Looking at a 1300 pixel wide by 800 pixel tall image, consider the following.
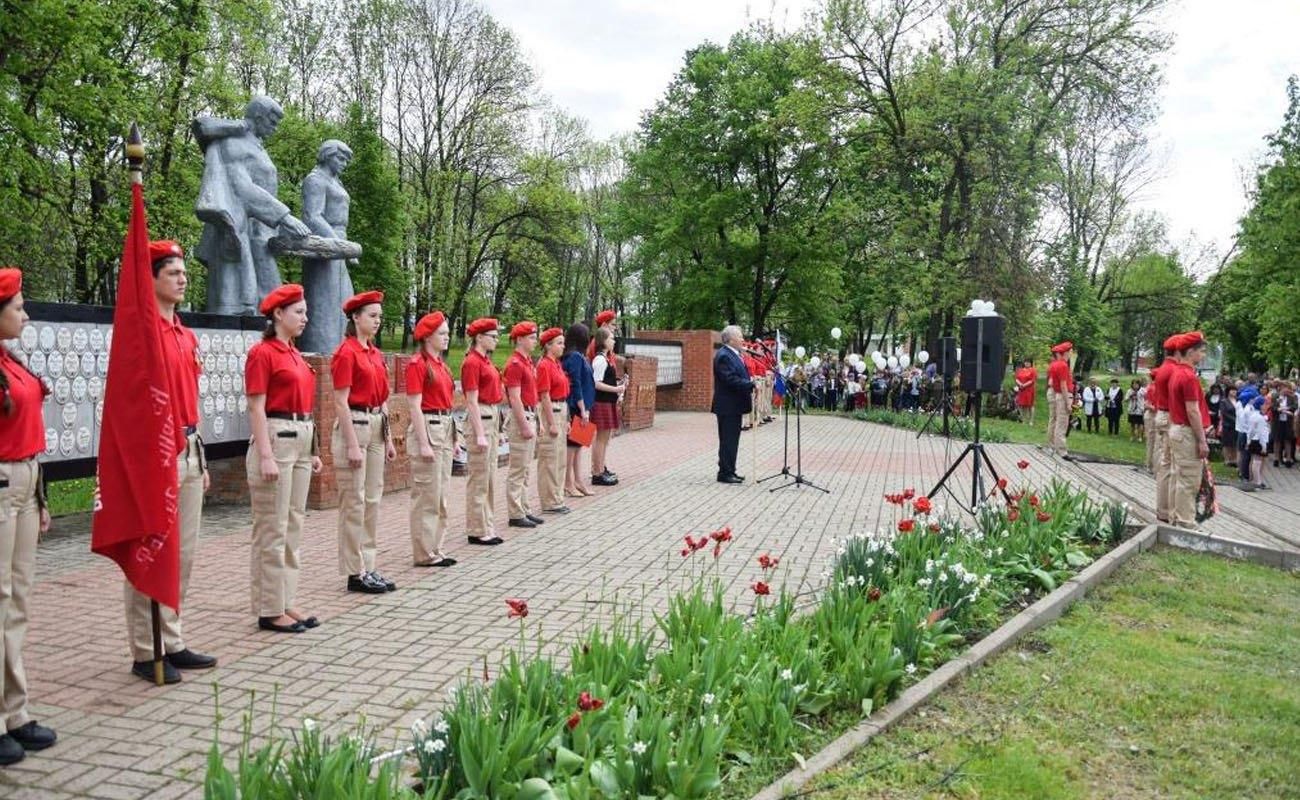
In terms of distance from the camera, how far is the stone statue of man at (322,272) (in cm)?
1159

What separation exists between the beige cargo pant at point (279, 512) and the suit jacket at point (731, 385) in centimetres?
767

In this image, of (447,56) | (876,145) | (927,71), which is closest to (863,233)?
(876,145)

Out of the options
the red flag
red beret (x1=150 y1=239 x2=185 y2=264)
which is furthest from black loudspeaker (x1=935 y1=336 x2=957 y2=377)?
the red flag

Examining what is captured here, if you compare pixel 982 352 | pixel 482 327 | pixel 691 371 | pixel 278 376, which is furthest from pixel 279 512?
pixel 691 371

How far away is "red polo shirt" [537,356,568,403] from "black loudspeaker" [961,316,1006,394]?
4176mm

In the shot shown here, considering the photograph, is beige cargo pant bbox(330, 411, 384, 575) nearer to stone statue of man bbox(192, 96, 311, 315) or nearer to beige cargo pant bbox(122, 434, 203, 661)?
beige cargo pant bbox(122, 434, 203, 661)

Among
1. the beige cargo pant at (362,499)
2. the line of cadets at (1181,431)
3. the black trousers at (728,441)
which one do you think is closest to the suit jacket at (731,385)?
the black trousers at (728,441)

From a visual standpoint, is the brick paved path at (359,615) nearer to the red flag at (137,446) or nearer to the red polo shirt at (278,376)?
the red flag at (137,446)

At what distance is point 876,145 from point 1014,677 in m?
28.5

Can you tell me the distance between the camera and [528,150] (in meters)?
39.0

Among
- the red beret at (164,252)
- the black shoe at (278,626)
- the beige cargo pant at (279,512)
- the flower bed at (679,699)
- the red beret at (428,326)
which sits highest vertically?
the red beret at (164,252)

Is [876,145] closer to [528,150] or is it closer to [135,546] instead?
[528,150]

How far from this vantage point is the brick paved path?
416 centimetres

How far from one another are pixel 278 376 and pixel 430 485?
78.1 inches
